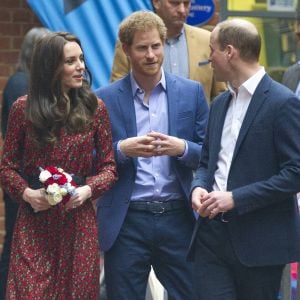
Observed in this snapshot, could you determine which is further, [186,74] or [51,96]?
[186,74]

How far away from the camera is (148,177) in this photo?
231 inches

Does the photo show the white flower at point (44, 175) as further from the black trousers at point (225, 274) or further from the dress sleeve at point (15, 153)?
the black trousers at point (225, 274)

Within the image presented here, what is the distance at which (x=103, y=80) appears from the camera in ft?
26.7

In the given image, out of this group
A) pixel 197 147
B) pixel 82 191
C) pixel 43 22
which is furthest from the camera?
pixel 43 22

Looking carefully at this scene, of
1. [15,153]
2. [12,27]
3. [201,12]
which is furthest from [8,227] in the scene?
[201,12]

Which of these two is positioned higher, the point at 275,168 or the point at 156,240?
the point at 275,168

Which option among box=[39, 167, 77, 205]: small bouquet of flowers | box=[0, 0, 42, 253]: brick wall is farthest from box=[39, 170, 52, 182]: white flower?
box=[0, 0, 42, 253]: brick wall

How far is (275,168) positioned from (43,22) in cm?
342

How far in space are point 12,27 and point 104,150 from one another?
10.7ft

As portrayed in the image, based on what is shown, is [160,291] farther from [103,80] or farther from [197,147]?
[103,80]

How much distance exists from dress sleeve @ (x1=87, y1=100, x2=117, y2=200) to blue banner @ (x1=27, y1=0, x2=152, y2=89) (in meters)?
2.40

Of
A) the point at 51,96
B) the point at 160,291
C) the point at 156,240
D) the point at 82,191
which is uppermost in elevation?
the point at 51,96

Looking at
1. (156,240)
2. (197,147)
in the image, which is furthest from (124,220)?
(197,147)

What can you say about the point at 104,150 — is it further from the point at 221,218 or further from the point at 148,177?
the point at 221,218
